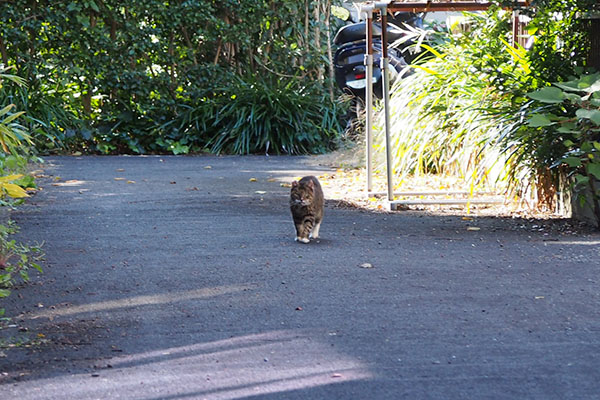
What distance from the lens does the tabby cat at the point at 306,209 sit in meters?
7.01

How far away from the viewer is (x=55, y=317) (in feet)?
15.9

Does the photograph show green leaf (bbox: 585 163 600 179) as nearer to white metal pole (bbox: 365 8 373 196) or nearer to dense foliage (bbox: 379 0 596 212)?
dense foliage (bbox: 379 0 596 212)

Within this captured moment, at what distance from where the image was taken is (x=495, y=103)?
348 inches

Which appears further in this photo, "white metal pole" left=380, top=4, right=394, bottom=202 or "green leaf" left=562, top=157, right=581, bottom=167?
"white metal pole" left=380, top=4, right=394, bottom=202

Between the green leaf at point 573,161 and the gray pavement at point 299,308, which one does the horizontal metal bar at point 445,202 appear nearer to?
the gray pavement at point 299,308

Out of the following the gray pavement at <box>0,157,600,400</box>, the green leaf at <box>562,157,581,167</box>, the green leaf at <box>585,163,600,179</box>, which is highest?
the green leaf at <box>562,157,581,167</box>

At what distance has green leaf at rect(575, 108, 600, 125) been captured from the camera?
6875mm

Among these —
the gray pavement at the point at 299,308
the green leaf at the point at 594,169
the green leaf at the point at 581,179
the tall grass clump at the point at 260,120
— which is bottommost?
the gray pavement at the point at 299,308

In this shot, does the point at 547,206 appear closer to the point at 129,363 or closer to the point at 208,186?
the point at 208,186

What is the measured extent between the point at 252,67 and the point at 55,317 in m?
11.8

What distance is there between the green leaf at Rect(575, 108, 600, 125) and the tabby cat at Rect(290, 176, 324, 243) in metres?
2.14

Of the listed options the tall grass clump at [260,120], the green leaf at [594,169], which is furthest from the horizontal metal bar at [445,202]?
the tall grass clump at [260,120]

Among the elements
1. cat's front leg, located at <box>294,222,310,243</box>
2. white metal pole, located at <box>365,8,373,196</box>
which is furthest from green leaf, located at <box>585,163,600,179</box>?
white metal pole, located at <box>365,8,373,196</box>

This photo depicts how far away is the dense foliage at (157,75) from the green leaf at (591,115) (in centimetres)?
800
